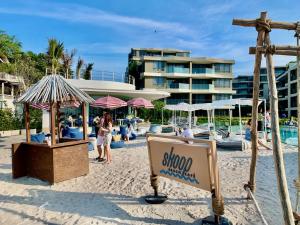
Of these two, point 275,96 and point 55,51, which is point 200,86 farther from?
point 275,96

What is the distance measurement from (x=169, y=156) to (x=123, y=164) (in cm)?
450

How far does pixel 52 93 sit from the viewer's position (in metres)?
7.44

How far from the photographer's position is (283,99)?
68.2m

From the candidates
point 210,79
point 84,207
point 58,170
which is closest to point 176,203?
point 84,207

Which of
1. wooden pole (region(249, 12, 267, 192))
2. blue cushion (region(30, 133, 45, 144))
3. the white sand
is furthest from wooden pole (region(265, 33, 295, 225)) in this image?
blue cushion (region(30, 133, 45, 144))

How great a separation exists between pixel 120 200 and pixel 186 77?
46.7 m

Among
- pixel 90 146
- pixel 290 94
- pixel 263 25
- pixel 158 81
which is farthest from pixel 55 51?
pixel 290 94

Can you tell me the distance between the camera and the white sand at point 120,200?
509 centimetres

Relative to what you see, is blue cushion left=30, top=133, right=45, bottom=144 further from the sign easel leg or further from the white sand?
the sign easel leg

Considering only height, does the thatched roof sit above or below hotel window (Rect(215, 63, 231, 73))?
below

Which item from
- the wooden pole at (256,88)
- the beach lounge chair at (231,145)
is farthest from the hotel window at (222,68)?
the wooden pole at (256,88)

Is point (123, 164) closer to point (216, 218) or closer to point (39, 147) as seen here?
point (39, 147)

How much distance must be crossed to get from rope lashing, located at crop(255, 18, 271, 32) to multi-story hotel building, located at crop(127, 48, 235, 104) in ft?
147

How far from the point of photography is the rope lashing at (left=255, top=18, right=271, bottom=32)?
4486 millimetres
